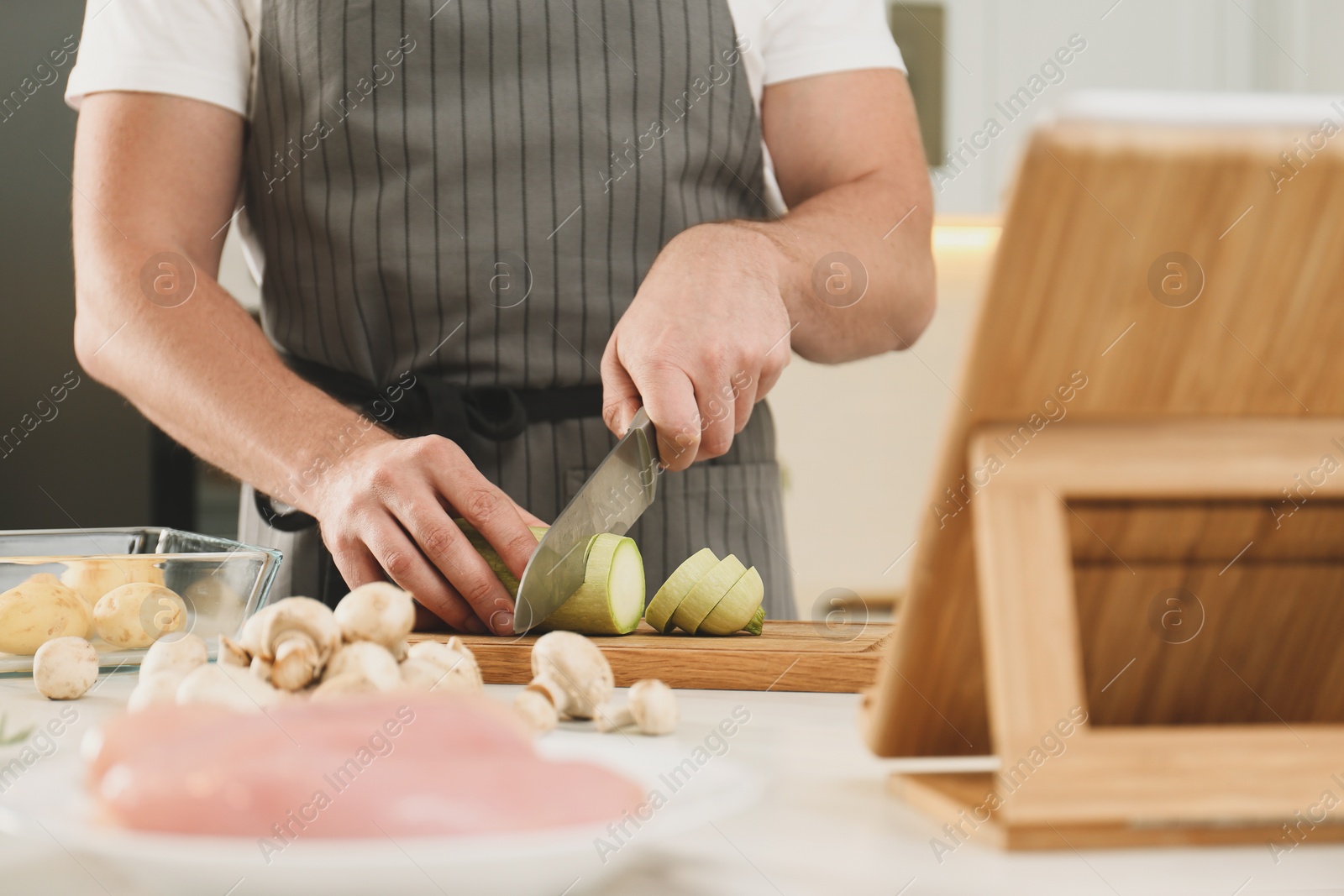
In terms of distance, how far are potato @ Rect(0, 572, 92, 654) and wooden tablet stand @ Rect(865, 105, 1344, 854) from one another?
1.96 ft

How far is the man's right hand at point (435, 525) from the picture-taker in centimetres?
91

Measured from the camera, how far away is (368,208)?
1202 millimetres

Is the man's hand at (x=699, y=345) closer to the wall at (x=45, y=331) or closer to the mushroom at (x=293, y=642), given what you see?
the mushroom at (x=293, y=642)

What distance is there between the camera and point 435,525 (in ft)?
2.99

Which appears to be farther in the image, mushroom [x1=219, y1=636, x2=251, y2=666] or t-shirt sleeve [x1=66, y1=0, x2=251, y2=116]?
t-shirt sleeve [x1=66, y1=0, x2=251, y2=116]

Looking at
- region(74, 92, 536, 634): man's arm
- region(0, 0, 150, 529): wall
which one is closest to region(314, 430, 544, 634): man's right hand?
region(74, 92, 536, 634): man's arm

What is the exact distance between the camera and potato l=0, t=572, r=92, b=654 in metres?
0.75

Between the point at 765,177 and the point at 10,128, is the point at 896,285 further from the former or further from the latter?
the point at 10,128

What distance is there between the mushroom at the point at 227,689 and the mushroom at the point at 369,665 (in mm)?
30

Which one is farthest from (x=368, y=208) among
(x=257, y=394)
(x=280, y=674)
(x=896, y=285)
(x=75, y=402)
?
(x=75, y=402)

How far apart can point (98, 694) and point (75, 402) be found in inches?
68.5

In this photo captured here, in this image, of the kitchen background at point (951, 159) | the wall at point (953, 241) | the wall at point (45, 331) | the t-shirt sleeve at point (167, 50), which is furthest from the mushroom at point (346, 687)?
the wall at point (953, 241)

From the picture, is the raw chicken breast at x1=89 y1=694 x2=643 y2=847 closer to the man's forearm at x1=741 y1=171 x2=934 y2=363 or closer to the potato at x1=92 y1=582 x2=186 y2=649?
the potato at x1=92 y1=582 x2=186 y2=649

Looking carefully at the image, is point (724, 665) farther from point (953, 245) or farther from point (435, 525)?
point (953, 245)
